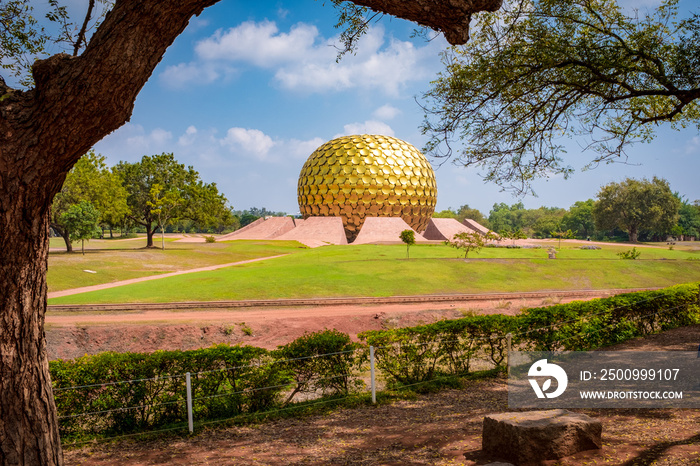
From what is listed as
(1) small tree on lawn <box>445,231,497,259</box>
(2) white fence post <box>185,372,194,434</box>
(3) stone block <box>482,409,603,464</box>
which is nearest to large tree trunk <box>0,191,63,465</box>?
(2) white fence post <box>185,372,194,434</box>

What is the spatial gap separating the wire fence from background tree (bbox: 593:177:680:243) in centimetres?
6622

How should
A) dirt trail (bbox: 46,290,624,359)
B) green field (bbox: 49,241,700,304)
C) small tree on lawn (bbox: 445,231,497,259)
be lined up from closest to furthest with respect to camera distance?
1. dirt trail (bbox: 46,290,624,359)
2. green field (bbox: 49,241,700,304)
3. small tree on lawn (bbox: 445,231,497,259)

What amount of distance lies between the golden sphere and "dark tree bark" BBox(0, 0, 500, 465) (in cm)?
4356

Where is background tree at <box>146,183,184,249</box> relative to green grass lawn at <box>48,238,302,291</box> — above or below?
above

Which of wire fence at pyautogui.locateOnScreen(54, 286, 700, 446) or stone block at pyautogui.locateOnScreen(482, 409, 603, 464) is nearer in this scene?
stone block at pyautogui.locateOnScreen(482, 409, 603, 464)

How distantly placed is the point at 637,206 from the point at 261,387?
70987 millimetres

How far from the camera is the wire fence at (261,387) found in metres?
6.70

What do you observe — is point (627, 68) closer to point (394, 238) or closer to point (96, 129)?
point (96, 129)

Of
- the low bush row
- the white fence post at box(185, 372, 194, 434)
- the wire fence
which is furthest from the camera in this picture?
the low bush row

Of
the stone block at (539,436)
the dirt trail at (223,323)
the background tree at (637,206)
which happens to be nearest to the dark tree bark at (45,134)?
the stone block at (539,436)

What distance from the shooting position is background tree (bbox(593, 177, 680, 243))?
63.1 m

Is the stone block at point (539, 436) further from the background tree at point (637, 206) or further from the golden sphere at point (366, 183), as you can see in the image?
the background tree at point (637, 206)

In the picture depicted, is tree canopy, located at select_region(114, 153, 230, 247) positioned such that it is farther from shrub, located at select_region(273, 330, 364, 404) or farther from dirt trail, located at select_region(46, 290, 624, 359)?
shrub, located at select_region(273, 330, 364, 404)

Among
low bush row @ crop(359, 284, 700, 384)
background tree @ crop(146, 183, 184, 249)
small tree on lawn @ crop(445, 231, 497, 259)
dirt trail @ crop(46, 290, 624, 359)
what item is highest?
background tree @ crop(146, 183, 184, 249)
